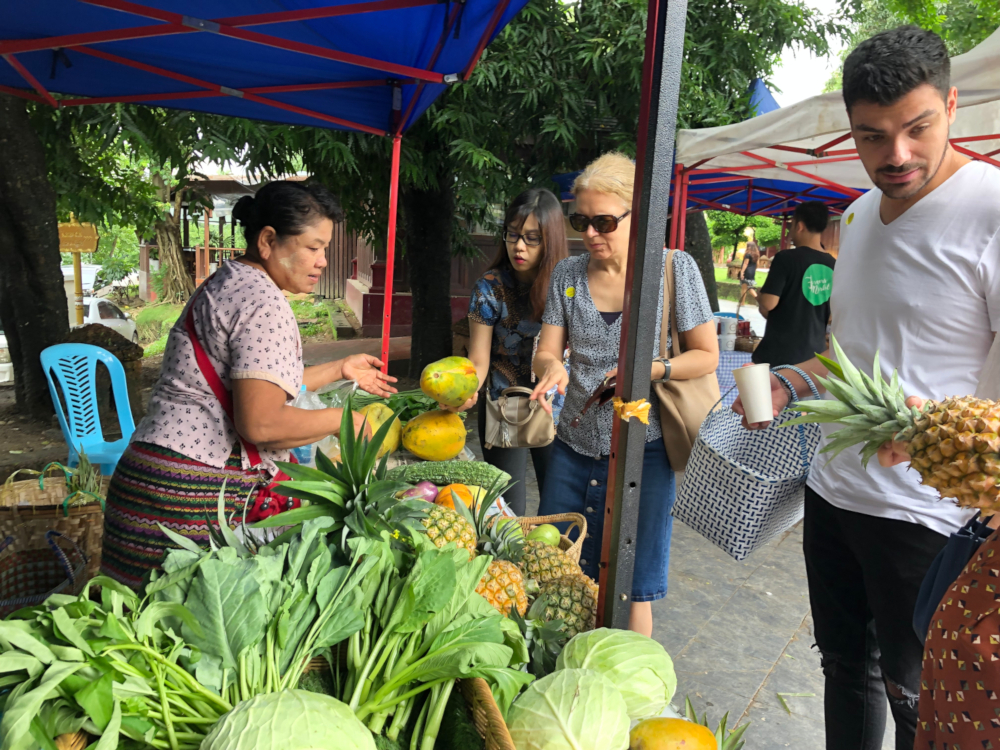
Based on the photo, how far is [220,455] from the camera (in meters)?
1.95

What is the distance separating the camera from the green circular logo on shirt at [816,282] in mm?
5480

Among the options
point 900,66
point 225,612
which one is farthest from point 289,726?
point 900,66

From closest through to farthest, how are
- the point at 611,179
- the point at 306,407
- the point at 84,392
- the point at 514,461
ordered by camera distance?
the point at 611,179 < the point at 306,407 < the point at 514,461 < the point at 84,392

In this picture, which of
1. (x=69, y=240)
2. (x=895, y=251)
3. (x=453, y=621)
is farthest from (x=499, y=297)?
(x=69, y=240)

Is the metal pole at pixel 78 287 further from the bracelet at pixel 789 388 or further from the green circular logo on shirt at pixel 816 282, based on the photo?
the bracelet at pixel 789 388

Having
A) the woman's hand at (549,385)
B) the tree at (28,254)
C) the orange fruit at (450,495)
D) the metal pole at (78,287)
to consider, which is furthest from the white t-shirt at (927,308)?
the metal pole at (78,287)

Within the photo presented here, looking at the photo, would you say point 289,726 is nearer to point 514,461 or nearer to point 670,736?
point 670,736

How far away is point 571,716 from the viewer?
3.49 ft

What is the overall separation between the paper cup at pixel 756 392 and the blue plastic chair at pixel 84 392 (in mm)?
4030

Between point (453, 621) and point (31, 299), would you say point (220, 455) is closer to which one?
point (453, 621)

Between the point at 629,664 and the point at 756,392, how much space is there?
77 centimetres

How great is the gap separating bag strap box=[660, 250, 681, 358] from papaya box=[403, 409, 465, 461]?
1101 millimetres

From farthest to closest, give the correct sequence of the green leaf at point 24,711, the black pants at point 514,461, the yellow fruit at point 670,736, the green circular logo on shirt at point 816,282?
the green circular logo on shirt at point 816,282 < the black pants at point 514,461 < the yellow fruit at point 670,736 < the green leaf at point 24,711

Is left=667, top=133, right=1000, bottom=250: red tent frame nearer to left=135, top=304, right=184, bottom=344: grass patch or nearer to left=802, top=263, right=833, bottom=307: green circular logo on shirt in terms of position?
left=802, top=263, right=833, bottom=307: green circular logo on shirt
